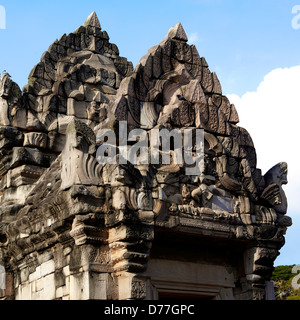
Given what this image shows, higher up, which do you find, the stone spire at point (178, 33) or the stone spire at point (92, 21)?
the stone spire at point (92, 21)

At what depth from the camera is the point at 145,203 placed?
936 centimetres

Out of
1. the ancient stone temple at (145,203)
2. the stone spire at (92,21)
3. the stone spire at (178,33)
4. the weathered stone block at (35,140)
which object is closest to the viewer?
the ancient stone temple at (145,203)

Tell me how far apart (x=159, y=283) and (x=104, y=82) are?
5.56 metres

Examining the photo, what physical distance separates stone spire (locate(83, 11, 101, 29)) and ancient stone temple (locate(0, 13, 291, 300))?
2.91 m

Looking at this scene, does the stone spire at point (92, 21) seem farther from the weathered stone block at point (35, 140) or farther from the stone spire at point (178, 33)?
the stone spire at point (178, 33)

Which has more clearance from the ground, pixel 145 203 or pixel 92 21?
pixel 92 21

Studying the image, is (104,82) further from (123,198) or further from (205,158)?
(123,198)

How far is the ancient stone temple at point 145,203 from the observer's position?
9250mm

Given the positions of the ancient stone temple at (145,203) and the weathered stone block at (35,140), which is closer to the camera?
the ancient stone temple at (145,203)

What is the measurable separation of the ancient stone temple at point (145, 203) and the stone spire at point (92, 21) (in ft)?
9.54

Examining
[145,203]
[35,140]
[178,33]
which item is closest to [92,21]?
[35,140]

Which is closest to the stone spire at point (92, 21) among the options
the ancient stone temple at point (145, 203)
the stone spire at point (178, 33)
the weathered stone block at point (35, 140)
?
the ancient stone temple at point (145, 203)

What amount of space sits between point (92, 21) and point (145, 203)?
7034 mm

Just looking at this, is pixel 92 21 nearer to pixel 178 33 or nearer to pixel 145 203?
pixel 178 33
